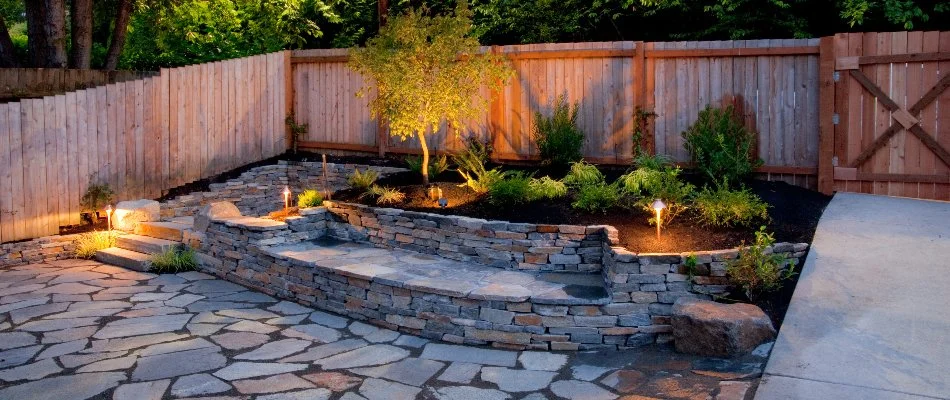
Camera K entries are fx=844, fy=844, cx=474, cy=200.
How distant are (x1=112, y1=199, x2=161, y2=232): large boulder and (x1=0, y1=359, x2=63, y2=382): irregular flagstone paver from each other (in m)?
4.49

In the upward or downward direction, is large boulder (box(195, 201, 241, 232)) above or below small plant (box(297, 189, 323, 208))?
below

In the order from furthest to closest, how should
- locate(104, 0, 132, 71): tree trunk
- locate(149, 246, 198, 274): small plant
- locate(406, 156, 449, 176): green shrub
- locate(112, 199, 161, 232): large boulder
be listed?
locate(104, 0, 132, 71): tree trunk
locate(112, 199, 161, 232): large boulder
locate(406, 156, 449, 176): green shrub
locate(149, 246, 198, 274): small plant

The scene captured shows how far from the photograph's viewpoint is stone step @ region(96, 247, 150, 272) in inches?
357

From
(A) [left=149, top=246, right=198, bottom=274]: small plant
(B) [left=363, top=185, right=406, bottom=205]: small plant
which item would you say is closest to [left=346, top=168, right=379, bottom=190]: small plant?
(B) [left=363, top=185, right=406, bottom=205]: small plant

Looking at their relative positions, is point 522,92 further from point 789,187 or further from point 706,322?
point 706,322

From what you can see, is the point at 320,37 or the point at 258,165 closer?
the point at 258,165

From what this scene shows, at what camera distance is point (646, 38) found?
13945 millimetres

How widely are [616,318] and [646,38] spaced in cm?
877

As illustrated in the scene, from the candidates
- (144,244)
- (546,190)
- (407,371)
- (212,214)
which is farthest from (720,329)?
(144,244)

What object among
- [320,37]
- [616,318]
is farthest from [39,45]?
[616,318]

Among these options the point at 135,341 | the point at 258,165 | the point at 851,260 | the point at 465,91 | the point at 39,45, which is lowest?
the point at 135,341

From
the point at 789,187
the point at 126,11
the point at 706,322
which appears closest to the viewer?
the point at 706,322

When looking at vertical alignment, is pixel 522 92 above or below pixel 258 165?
above

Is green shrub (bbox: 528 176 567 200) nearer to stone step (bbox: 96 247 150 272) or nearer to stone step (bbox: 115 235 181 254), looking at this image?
stone step (bbox: 115 235 181 254)
